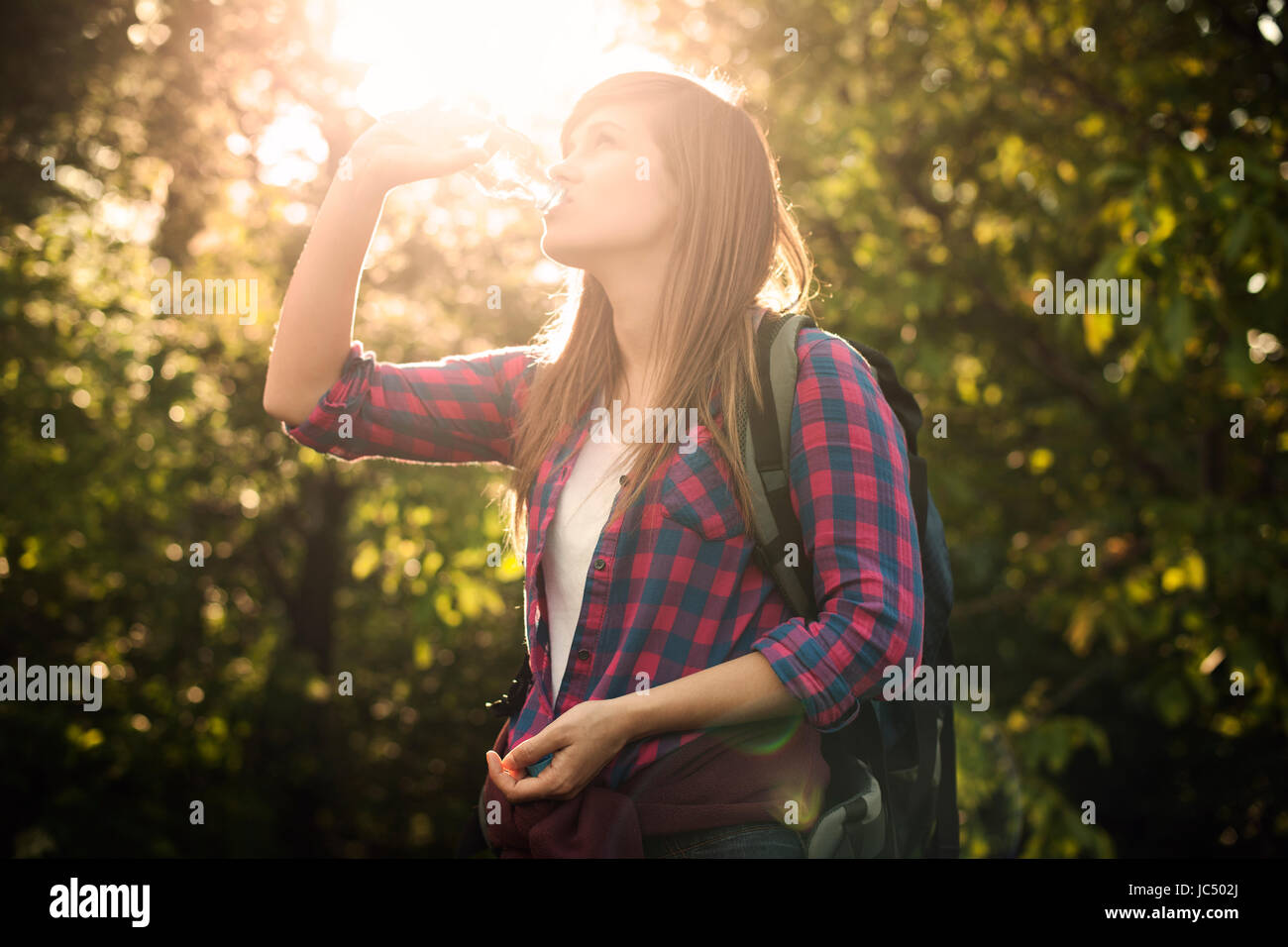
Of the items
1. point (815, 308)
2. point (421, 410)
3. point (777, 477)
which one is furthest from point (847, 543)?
point (815, 308)

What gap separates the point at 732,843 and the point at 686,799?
0.08 meters

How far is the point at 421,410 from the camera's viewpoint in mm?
1870

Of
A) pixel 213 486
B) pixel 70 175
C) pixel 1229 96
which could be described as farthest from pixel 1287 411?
pixel 70 175

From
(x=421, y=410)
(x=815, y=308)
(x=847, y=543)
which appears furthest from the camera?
(x=815, y=308)

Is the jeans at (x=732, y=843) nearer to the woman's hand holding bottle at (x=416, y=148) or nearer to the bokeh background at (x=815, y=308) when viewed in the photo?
the woman's hand holding bottle at (x=416, y=148)

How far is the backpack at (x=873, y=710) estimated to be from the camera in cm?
151

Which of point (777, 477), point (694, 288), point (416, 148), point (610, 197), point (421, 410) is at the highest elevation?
point (416, 148)

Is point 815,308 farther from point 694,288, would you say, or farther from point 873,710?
point 873,710

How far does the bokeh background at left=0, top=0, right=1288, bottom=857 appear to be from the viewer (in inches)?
168

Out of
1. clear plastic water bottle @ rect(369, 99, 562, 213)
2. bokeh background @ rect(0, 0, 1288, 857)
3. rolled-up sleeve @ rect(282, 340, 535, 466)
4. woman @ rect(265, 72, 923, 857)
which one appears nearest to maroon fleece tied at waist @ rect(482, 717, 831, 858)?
woman @ rect(265, 72, 923, 857)

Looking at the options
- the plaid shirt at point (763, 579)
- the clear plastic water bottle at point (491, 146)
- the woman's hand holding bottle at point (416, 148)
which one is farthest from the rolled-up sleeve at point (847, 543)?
the woman's hand holding bottle at point (416, 148)

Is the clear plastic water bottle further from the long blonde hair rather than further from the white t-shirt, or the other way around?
the white t-shirt

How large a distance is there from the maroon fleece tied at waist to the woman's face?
790 mm

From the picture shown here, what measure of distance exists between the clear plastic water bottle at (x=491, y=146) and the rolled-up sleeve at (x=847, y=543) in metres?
0.60
